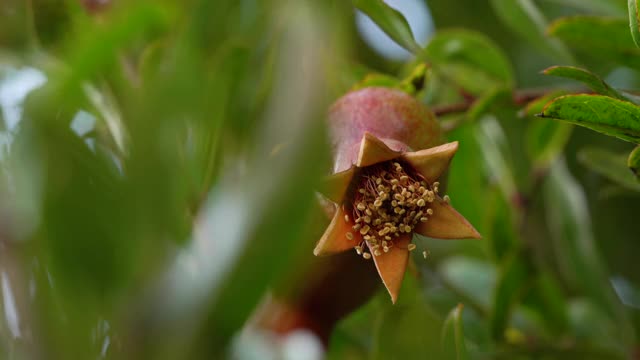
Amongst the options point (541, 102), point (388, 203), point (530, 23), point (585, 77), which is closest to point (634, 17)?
point (585, 77)

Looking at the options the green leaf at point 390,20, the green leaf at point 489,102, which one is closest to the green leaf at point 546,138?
the green leaf at point 489,102

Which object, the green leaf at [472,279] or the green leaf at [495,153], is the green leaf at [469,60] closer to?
the green leaf at [495,153]

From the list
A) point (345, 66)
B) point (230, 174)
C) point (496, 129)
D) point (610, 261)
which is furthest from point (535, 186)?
point (230, 174)

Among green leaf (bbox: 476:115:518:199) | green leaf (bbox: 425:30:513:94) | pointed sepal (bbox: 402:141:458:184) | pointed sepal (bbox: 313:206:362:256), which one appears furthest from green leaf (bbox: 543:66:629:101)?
green leaf (bbox: 476:115:518:199)

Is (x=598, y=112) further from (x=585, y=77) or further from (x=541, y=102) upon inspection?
(x=541, y=102)

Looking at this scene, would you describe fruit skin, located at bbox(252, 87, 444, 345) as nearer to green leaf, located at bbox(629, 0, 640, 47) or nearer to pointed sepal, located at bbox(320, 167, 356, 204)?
pointed sepal, located at bbox(320, 167, 356, 204)
